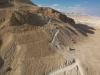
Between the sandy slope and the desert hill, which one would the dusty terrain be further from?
the desert hill

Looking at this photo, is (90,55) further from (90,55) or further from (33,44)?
(33,44)

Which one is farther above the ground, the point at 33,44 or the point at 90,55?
the point at 33,44

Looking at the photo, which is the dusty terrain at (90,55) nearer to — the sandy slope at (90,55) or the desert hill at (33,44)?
the sandy slope at (90,55)

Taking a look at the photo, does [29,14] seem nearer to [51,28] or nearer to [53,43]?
[51,28]

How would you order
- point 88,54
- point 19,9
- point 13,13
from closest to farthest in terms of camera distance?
point 88,54 → point 13,13 → point 19,9

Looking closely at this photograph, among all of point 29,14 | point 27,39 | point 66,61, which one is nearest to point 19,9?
point 29,14

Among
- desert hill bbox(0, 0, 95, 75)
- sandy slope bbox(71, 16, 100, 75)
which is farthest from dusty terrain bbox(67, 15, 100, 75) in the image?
desert hill bbox(0, 0, 95, 75)

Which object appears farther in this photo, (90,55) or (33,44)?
(90,55)

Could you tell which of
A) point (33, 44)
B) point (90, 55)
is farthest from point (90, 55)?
point (33, 44)

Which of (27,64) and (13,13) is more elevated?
(13,13)
